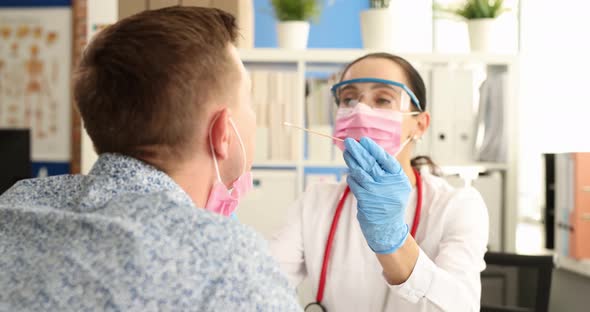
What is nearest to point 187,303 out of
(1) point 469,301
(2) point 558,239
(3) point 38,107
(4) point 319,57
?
(1) point 469,301

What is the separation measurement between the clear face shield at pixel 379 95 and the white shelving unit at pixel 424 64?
1.47 metres

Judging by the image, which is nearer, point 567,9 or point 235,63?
point 235,63

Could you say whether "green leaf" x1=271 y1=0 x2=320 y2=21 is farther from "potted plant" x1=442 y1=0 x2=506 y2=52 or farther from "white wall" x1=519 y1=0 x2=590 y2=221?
"white wall" x1=519 y1=0 x2=590 y2=221

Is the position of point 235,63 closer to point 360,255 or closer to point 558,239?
point 360,255

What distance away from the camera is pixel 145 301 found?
71 centimetres

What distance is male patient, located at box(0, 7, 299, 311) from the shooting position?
28.3 inches

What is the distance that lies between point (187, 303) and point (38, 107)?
4.35 metres

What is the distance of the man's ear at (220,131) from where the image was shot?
962mm

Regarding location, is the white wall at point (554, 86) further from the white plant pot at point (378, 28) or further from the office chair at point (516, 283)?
the office chair at point (516, 283)

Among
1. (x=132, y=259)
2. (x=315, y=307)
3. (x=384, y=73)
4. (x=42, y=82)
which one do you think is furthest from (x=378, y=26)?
(x=132, y=259)

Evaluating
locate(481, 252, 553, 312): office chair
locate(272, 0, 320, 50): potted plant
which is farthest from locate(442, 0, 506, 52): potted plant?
locate(481, 252, 553, 312): office chair

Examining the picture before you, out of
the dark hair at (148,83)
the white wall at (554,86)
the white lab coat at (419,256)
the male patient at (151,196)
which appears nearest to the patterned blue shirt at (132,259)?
the male patient at (151,196)

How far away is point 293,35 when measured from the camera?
3.31 metres

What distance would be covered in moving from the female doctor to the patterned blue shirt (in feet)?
2.13
